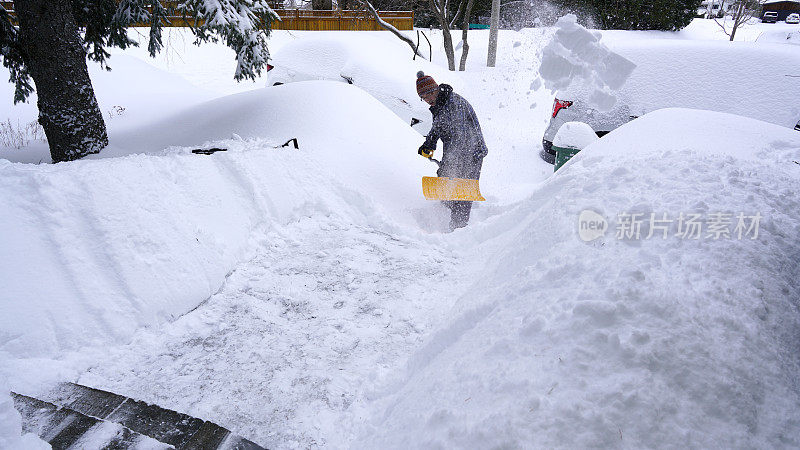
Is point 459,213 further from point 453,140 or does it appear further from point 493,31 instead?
point 493,31

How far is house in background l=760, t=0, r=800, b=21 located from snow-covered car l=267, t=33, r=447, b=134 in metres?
42.1

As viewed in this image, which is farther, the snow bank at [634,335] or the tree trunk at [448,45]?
the tree trunk at [448,45]

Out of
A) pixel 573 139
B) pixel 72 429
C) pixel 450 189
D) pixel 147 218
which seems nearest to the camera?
pixel 72 429

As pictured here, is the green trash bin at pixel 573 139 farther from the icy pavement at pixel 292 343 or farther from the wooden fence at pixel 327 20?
the wooden fence at pixel 327 20

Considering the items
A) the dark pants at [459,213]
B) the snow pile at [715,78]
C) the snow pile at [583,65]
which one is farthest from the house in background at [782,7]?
the dark pants at [459,213]

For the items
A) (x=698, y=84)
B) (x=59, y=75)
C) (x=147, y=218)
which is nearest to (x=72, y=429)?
(x=147, y=218)

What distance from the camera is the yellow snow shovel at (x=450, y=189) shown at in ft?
14.9

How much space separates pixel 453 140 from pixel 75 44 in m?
4.43

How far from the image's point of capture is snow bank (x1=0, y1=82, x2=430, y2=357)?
212 centimetres

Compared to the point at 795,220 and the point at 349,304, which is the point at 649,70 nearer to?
the point at 795,220

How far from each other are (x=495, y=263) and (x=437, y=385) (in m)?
1.30

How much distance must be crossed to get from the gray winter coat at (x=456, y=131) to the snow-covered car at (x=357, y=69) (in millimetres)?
2782

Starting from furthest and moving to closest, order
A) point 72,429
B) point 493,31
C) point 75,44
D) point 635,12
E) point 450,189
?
1. point 635,12
2. point 493,31
3. point 75,44
4. point 450,189
5. point 72,429

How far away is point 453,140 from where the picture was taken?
184 inches
